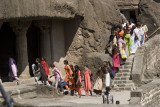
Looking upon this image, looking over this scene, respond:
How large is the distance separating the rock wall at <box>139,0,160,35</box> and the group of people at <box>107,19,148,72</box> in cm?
922

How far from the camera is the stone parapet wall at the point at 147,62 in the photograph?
17078 millimetres

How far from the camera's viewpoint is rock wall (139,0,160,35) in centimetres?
2945

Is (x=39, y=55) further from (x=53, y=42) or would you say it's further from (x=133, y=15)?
(x=133, y=15)

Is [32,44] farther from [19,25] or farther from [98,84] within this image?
[98,84]

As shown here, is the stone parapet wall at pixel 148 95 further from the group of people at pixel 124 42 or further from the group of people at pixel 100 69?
the group of people at pixel 124 42

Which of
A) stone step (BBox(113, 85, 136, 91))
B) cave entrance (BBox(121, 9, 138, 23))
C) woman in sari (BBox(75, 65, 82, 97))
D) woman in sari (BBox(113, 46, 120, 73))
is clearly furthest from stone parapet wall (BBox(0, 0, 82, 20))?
cave entrance (BBox(121, 9, 138, 23))

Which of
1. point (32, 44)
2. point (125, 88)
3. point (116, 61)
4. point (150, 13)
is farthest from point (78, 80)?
point (150, 13)

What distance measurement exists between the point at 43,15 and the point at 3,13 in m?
1.80

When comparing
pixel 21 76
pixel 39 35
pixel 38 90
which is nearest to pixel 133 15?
pixel 39 35

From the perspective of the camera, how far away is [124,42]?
18.7 metres

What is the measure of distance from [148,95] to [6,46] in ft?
28.2

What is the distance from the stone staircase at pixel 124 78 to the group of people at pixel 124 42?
0.77 ft

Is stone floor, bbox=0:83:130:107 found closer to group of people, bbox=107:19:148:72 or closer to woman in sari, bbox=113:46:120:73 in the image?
woman in sari, bbox=113:46:120:73

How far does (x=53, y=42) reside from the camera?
18750 millimetres
